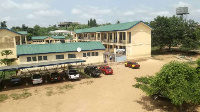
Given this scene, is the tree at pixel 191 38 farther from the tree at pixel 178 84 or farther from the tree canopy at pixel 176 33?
the tree at pixel 178 84

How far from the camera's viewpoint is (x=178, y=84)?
43.8ft

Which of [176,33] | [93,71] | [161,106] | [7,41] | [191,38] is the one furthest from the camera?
[176,33]

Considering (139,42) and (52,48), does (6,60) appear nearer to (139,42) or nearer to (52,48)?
→ (52,48)

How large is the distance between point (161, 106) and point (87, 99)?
26.3 feet

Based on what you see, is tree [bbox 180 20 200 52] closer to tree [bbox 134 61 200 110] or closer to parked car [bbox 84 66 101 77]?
parked car [bbox 84 66 101 77]

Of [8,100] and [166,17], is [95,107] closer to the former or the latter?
[8,100]

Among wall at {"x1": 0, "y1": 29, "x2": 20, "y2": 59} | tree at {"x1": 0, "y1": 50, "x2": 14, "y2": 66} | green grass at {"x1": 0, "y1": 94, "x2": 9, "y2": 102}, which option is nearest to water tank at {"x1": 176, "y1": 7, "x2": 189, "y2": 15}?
wall at {"x1": 0, "y1": 29, "x2": 20, "y2": 59}

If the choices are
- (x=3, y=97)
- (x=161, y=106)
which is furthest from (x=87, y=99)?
(x=3, y=97)

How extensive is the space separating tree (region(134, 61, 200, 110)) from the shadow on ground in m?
1.75

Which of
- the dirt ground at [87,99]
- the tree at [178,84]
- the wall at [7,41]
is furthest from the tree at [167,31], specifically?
the wall at [7,41]

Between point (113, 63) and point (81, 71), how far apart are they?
28.3ft

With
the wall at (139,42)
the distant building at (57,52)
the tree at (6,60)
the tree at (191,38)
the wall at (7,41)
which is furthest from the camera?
the tree at (191,38)

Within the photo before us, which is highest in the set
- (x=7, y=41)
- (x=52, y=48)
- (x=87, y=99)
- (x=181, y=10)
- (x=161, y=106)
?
(x=181, y=10)

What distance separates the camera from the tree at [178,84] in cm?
1312
